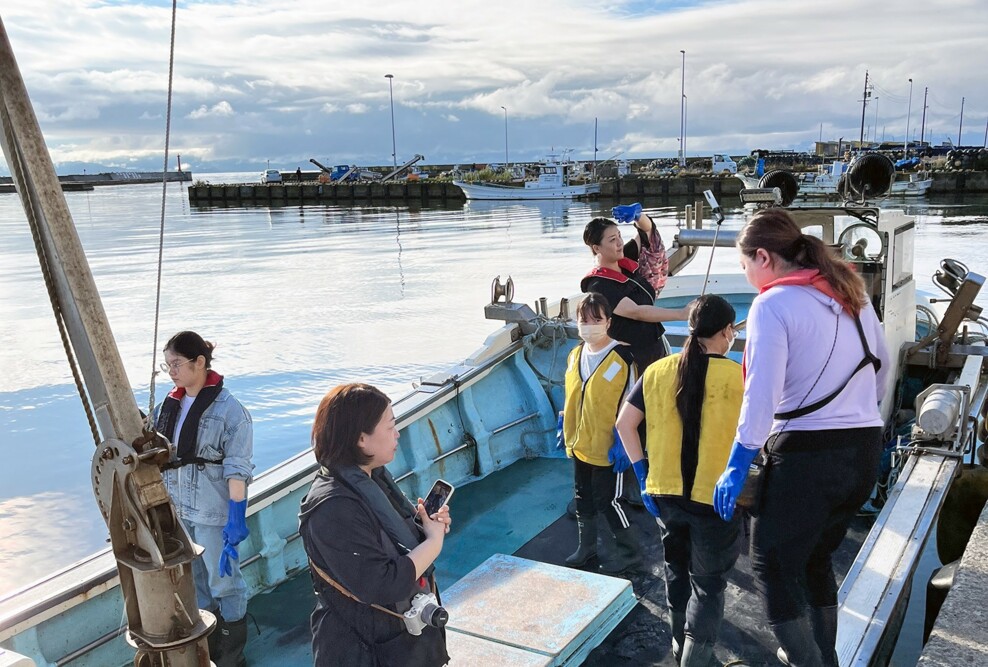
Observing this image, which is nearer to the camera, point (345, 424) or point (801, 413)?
point (345, 424)

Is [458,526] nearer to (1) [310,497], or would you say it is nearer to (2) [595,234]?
(2) [595,234]

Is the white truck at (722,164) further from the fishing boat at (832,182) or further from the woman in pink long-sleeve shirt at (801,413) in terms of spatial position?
the woman in pink long-sleeve shirt at (801,413)

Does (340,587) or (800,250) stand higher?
(800,250)

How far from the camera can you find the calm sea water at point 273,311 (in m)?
9.32

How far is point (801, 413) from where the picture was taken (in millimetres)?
2607

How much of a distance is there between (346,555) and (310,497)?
7.8 inches

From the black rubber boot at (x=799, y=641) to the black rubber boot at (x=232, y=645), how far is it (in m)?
2.43

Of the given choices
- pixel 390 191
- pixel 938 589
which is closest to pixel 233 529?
pixel 938 589

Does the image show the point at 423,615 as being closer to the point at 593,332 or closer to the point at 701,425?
the point at 701,425

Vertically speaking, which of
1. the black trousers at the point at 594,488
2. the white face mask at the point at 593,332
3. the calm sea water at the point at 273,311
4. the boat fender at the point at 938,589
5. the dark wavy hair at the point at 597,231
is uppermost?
the dark wavy hair at the point at 597,231

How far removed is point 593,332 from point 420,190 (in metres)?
58.9

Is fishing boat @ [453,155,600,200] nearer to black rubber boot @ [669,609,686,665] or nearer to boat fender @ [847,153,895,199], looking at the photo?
boat fender @ [847,153,895,199]

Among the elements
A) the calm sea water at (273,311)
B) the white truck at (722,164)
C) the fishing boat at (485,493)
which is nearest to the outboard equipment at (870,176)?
the fishing boat at (485,493)

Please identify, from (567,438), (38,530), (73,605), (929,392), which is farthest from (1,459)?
(929,392)
